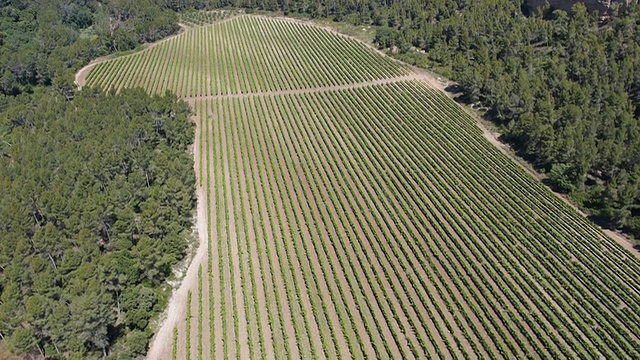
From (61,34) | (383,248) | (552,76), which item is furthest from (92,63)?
(552,76)

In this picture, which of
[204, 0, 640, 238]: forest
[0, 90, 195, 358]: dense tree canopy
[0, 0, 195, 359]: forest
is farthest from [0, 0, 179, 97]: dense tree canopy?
[204, 0, 640, 238]: forest

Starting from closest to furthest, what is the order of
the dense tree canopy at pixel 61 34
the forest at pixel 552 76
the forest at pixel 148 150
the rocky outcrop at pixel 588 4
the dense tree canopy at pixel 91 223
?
the dense tree canopy at pixel 91 223 < the forest at pixel 148 150 < the forest at pixel 552 76 < the rocky outcrop at pixel 588 4 < the dense tree canopy at pixel 61 34

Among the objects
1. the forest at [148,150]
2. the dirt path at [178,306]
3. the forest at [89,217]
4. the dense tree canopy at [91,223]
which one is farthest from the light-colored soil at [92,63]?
the dirt path at [178,306]

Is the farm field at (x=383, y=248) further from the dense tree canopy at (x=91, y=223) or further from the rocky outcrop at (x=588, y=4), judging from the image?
the rocky outcrop at (x=588, y=4)

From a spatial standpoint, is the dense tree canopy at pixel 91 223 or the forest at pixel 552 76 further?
the forest at pixel 552 76

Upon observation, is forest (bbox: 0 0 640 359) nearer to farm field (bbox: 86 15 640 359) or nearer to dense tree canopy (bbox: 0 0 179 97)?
dense tree canopy (bbox: 0 0 179 97)

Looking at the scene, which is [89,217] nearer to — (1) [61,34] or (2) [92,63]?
(2) [92,63]
